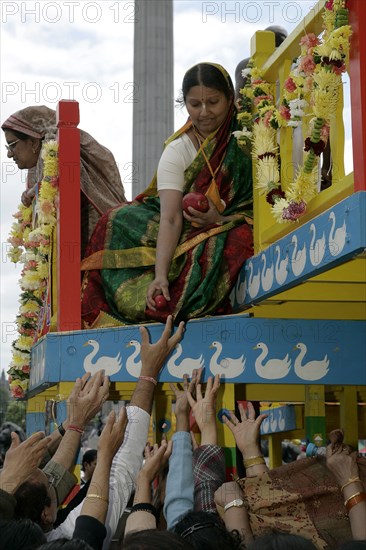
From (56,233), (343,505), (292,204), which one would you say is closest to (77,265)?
(56,233)

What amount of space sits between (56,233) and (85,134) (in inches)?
28.0

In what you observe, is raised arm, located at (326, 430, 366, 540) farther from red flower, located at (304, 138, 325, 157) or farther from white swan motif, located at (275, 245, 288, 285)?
red flower, located at (304, 138, 325, 157)

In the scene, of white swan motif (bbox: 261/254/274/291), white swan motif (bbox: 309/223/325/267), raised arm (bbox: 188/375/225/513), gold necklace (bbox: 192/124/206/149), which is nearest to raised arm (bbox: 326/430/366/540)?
raised arm (bbox: 188/375/225/513)

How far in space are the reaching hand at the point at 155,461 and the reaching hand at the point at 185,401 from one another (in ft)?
1.64

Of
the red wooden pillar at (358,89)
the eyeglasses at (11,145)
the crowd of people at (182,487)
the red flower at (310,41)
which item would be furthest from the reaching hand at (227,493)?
the eyeglasses at (11,145)

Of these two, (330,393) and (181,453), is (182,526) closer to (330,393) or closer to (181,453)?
(181,453)

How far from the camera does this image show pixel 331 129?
450 cm

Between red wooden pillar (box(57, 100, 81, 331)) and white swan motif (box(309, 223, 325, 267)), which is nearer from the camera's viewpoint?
white swan motif (box(309, 223, 325, 267))

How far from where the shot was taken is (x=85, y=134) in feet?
21.7

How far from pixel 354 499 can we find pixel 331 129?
1686mm

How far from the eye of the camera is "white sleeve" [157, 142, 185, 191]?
5.71 m

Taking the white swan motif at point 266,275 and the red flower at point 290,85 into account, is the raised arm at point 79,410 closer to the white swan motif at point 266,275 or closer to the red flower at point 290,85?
the white swan motif at point 266,275

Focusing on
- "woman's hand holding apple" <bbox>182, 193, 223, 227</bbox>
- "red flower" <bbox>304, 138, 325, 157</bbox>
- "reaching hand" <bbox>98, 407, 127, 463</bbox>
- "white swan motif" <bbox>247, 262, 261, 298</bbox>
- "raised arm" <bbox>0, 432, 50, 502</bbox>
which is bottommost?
"raised arm" <bbox>0, 432, 50, 502</bbox>

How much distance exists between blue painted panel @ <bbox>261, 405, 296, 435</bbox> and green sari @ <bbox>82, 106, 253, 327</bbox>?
4.30 metres
